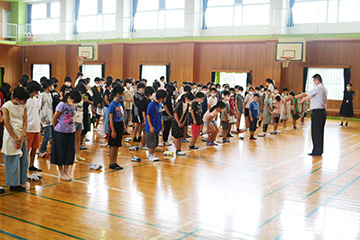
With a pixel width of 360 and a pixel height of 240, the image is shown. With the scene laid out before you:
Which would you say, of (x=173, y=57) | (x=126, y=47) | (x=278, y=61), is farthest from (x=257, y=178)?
(x=126, y=47)

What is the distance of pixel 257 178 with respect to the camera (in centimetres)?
707

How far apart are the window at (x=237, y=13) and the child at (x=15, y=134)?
56.6ft

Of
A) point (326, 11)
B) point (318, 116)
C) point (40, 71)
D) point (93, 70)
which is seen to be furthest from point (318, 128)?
point (40, 71)

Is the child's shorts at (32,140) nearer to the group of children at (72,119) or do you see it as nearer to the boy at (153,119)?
the group of children at (72,119)

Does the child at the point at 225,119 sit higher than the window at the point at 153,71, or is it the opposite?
the window at the point at 153,71

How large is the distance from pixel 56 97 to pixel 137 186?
3002 millimetres

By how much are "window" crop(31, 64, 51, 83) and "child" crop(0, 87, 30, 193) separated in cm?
2323

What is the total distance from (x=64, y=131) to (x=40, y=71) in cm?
2388

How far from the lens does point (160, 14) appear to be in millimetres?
24000

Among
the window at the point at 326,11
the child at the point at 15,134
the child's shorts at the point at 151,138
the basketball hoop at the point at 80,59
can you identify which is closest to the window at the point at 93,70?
the basketball hoop at the point at 80,59

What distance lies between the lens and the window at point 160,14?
23.2 meters

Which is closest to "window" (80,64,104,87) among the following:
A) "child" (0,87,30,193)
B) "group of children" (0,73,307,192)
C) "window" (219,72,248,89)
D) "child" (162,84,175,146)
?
"window" (219,72,248,89)

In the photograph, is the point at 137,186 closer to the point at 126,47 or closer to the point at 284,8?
the point at 284,8

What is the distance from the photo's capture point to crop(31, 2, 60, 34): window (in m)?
27.8
